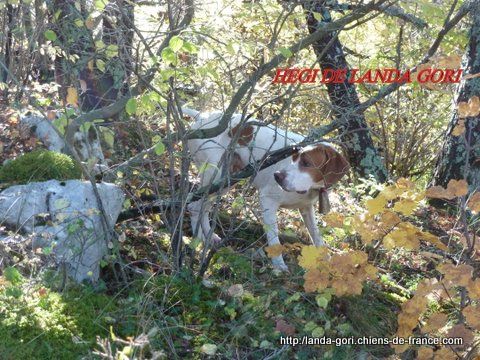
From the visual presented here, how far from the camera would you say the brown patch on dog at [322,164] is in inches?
215

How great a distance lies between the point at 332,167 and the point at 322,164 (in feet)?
0.35

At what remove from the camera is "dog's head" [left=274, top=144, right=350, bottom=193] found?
5426 mm

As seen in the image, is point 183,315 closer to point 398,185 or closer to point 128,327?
point 128,327

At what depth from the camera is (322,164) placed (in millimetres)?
5473

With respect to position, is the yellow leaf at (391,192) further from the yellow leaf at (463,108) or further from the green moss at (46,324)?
the green moss at (46,324)

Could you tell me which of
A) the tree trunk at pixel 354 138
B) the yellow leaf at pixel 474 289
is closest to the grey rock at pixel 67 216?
the yellow leaf at pixel 474 289

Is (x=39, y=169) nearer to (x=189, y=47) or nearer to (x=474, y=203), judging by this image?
(x=189, y=47)

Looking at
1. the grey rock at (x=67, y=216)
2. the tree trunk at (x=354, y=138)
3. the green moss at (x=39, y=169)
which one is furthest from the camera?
the tree trunk at (x=354, y=138)

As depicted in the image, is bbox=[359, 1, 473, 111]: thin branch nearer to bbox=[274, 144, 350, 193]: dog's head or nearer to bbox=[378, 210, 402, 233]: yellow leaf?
bbox=[274, 144, 350, 193]: dog's head

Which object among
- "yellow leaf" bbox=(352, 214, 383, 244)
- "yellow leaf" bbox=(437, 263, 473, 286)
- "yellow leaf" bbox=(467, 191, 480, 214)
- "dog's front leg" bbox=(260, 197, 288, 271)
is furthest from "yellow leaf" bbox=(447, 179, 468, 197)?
"dog's front leg" bbox=(260, 197, 288, 271)

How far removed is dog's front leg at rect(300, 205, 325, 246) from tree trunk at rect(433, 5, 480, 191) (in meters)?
2.12

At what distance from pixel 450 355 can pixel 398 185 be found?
104cm

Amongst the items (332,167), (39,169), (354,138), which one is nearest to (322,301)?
(332,167)

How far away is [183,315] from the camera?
4.38 metres
